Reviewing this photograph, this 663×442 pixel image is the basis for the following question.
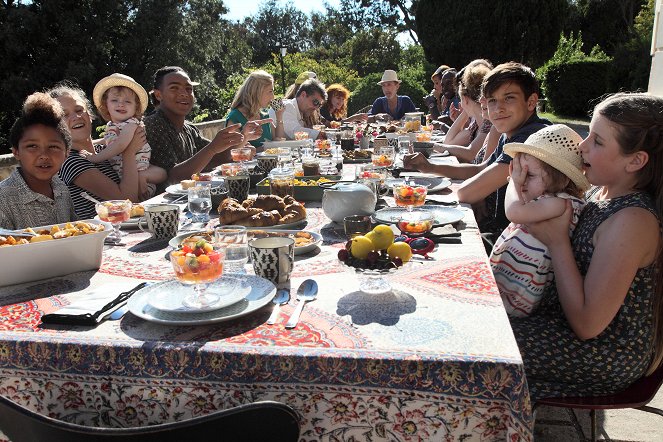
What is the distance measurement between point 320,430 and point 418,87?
16.4 meters

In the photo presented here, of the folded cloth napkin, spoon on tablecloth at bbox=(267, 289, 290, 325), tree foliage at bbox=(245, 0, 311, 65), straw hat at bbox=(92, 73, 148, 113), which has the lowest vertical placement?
spoon on tablecloth at bbox=(267, 289, 290, 325)

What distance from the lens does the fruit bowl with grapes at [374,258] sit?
167 centimetres

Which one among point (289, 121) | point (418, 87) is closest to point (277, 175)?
point (289, 121)

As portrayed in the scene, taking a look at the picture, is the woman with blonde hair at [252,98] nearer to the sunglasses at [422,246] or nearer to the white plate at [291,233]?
the white plate at [291,233]

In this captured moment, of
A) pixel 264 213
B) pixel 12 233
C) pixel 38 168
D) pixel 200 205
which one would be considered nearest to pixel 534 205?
pixel 264 213

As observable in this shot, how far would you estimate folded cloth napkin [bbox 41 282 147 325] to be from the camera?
4.89 ft

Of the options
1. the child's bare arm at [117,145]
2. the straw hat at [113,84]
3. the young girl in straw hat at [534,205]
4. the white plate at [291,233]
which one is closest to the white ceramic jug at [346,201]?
the white plate at [291,233]

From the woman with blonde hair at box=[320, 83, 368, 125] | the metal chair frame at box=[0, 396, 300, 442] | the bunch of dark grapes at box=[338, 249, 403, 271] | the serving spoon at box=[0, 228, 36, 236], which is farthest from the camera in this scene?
the woman with blonde hair at box=[320, 83, 368, 125]

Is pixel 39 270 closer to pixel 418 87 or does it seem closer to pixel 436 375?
pixel 436 375

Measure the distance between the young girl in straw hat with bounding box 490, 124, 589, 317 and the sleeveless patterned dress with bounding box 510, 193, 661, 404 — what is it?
10 centimetres

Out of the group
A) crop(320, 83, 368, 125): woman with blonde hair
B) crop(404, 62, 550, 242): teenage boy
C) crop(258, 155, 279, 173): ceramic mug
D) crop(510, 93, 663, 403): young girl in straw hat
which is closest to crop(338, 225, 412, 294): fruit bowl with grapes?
crop(510, 93, 663, 403): young girl in straw hat

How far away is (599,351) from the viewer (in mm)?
1889

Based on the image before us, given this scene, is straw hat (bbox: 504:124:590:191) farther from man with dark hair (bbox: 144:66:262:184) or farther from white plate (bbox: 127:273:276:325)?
man with dark hair (bbox: 144:66:262:184)

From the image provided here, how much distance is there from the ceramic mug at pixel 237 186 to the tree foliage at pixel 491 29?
21016 millimetres
